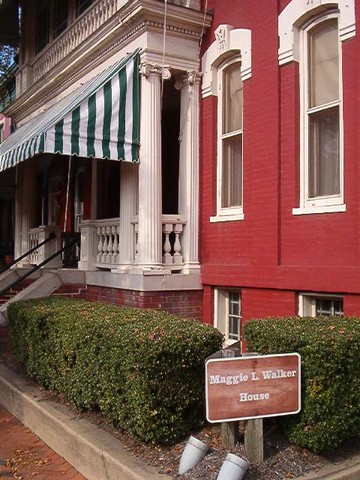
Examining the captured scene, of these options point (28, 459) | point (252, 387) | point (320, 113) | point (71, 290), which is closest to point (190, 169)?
point (320, 113)

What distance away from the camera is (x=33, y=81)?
13.9 meters

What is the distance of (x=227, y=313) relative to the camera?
862 centimetres

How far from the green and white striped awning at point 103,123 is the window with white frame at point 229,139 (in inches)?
52.4

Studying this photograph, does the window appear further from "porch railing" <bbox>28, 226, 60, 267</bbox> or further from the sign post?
"porch railing" <bbox>28, 226, 60, 267</bbox>

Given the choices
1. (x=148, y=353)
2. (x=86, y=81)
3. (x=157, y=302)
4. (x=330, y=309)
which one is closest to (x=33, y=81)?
(x=86, y=81)

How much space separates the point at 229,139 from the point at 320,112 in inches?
74.1

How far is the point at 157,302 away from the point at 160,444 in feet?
12.3

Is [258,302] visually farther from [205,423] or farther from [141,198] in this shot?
[205,423]

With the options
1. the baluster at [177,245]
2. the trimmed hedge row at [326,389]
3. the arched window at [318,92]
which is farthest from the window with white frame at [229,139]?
the trimmed hedge row at [326,389]

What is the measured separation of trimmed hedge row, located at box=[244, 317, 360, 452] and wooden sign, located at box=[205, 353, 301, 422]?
129 mm

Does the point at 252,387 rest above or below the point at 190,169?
below

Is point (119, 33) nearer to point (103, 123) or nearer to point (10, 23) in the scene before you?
point (103, 123)

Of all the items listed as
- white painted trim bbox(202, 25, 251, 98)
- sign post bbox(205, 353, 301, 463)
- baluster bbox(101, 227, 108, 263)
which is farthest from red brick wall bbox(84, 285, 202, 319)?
sign post bbox(205, 353, 301, 463)

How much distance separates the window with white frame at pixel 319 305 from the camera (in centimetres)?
688
